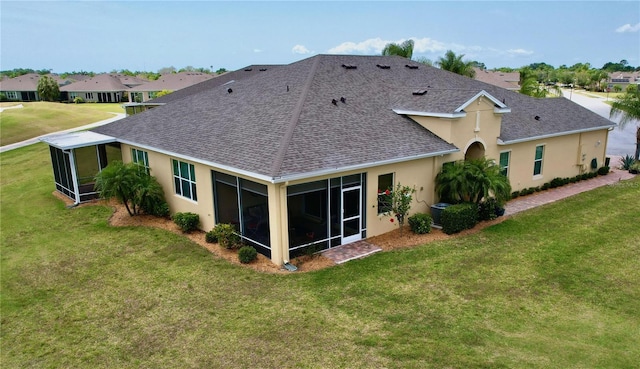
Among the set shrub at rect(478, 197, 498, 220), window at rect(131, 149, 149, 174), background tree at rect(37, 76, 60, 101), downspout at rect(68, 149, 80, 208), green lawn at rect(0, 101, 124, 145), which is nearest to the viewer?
shrub at rect(478, 197, 498, 220)

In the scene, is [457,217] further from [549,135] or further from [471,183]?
[549,135]

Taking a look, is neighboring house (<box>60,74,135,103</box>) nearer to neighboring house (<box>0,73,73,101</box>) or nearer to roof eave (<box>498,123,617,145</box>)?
neighboring house (<box>0,73,73,101</box>)

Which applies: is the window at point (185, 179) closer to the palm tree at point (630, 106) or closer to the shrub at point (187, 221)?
the shrub at point (187, 221)

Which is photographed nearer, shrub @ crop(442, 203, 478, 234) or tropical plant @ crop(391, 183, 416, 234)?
tropical plant @ crop(391, 183, 416, 234)

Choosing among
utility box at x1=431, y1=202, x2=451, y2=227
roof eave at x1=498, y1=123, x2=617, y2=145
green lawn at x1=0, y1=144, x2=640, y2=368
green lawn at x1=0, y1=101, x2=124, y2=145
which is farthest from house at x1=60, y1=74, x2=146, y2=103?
utility box at x1=431, y1=202, x2=451, y2=227

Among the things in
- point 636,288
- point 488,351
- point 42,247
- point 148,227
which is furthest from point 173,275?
point 636,288

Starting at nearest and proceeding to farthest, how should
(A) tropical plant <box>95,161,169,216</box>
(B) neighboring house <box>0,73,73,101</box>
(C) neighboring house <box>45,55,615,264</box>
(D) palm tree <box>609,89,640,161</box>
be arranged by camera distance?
(C) neighboring house <box>45,55,615,264</box> < (A) tropical plant <box>95,161,169,216</box> < (D) palm tree <box>609,89,640,161</box> < (B) neighboring house <box>0,73,73,101</box>

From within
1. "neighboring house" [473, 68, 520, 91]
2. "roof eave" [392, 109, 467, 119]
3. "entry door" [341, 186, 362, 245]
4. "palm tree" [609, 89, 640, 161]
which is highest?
"neighboring house" [473, 68, 520, 91]
